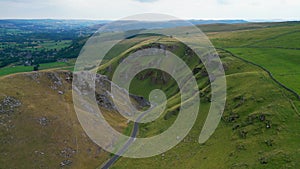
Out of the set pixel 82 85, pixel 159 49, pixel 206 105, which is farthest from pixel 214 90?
pixel 159 49

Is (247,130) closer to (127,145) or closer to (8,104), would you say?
(127,145)

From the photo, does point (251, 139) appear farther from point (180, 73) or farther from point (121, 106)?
point (180, 73)

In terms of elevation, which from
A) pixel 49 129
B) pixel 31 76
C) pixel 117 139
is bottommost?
pixel 117 139

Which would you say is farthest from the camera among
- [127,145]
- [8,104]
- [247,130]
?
[127,145]

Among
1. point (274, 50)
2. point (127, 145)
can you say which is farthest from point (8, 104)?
point (274, 50)

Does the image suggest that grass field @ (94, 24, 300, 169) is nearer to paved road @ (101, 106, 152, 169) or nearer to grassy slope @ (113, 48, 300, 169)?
grassy slope @ (113, 48, 300, 169)

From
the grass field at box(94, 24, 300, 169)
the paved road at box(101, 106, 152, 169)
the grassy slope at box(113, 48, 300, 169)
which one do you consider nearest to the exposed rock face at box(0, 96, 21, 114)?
the paved road at box(101, 106, 152, 169)
